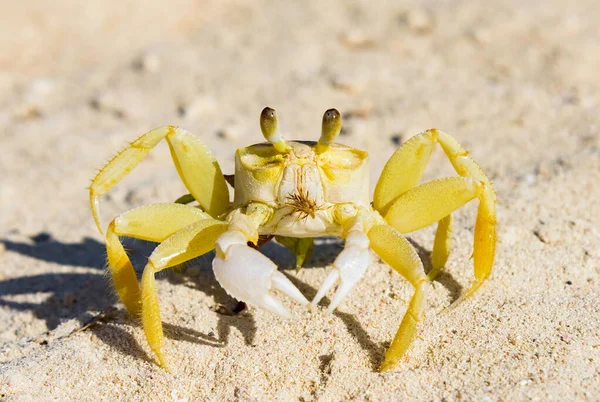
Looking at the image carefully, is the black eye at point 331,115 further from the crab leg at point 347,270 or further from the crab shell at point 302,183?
the crab leg at point 347,270

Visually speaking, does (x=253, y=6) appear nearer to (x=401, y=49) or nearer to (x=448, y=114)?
(x=401, y=49)

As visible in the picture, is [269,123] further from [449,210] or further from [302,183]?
[449,210]

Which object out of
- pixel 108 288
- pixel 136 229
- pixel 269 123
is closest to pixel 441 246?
pixel 269 123


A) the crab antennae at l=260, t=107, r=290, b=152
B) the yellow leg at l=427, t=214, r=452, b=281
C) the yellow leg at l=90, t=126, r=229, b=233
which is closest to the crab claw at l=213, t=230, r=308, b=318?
the crab antennae at l=260, t=107, r=290, b=152

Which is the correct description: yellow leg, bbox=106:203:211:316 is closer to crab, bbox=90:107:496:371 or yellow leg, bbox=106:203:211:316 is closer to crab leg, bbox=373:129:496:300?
crab, bbox=90:107:496:371

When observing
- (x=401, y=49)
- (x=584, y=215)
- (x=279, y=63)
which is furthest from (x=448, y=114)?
(x=584, y=215)

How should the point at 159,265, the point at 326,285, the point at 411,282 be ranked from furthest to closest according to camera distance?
the point at 159,265
the point at 411,282
the point at 326,285

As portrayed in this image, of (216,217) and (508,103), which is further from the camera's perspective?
(508,103)
